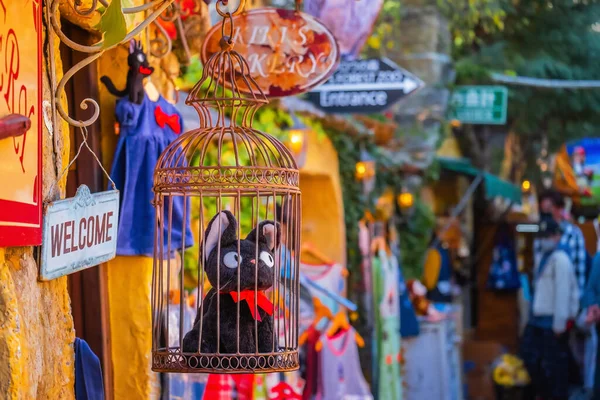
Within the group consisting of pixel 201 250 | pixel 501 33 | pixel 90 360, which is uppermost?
pixel 501 33

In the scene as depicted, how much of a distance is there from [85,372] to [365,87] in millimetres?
4636

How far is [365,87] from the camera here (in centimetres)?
789

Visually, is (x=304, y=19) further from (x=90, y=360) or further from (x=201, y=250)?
(x=90, y=360)

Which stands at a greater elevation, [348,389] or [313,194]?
[313,194]

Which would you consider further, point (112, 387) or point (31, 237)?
point (112, 387)

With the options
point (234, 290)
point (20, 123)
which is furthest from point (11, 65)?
point (234, 290)

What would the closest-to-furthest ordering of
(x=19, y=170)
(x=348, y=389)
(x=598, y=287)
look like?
(x=19, y=170), (x=348, y=389), (x=598, y=287)

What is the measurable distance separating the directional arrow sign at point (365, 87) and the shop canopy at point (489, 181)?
23.5 feet

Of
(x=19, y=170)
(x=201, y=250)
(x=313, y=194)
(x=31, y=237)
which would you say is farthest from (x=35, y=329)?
(x=313, y=194)

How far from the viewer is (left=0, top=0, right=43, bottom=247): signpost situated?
294 cm

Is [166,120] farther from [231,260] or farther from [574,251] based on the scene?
[574,251]

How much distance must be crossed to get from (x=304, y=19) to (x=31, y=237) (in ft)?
7.93

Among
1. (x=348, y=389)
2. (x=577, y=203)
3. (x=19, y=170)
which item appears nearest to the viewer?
(x=19, y=170)

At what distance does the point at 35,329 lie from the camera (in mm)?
3188
